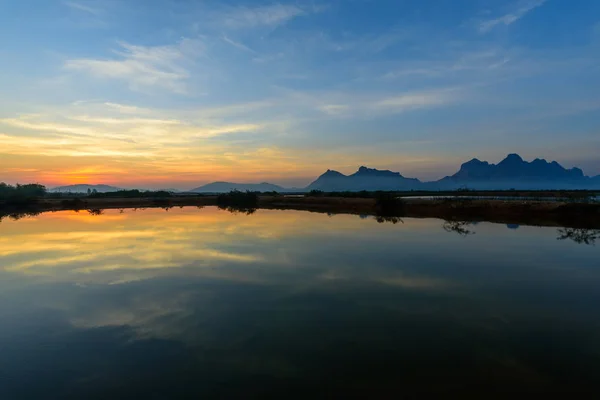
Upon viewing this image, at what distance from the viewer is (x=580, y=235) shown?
27.7 meters

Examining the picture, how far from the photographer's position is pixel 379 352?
8.45 m

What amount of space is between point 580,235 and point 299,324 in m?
29.4

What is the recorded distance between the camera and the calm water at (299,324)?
7.28m

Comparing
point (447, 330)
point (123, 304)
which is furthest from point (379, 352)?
point (123, 304)

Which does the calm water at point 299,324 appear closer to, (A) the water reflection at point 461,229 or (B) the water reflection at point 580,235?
(B) the water reflection at point 580,235

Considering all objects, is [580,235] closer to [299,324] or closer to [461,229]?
[461,229]

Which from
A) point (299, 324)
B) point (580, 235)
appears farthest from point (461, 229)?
point (299, 324)

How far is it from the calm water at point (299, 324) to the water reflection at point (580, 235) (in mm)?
5691

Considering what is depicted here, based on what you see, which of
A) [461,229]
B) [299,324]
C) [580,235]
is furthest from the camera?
[461,229]

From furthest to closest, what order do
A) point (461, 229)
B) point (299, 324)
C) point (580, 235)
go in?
1. point (461, 229)
2. point (580, 235)
3. point (299, 324)

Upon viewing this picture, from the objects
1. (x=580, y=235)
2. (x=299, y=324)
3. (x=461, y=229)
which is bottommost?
(x=299, y=324)

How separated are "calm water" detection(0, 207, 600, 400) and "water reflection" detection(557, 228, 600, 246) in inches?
224

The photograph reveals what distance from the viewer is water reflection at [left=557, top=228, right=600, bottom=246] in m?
25.1

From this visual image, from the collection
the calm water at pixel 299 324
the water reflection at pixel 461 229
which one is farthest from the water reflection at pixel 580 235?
the water reflection at pixel 461 229
